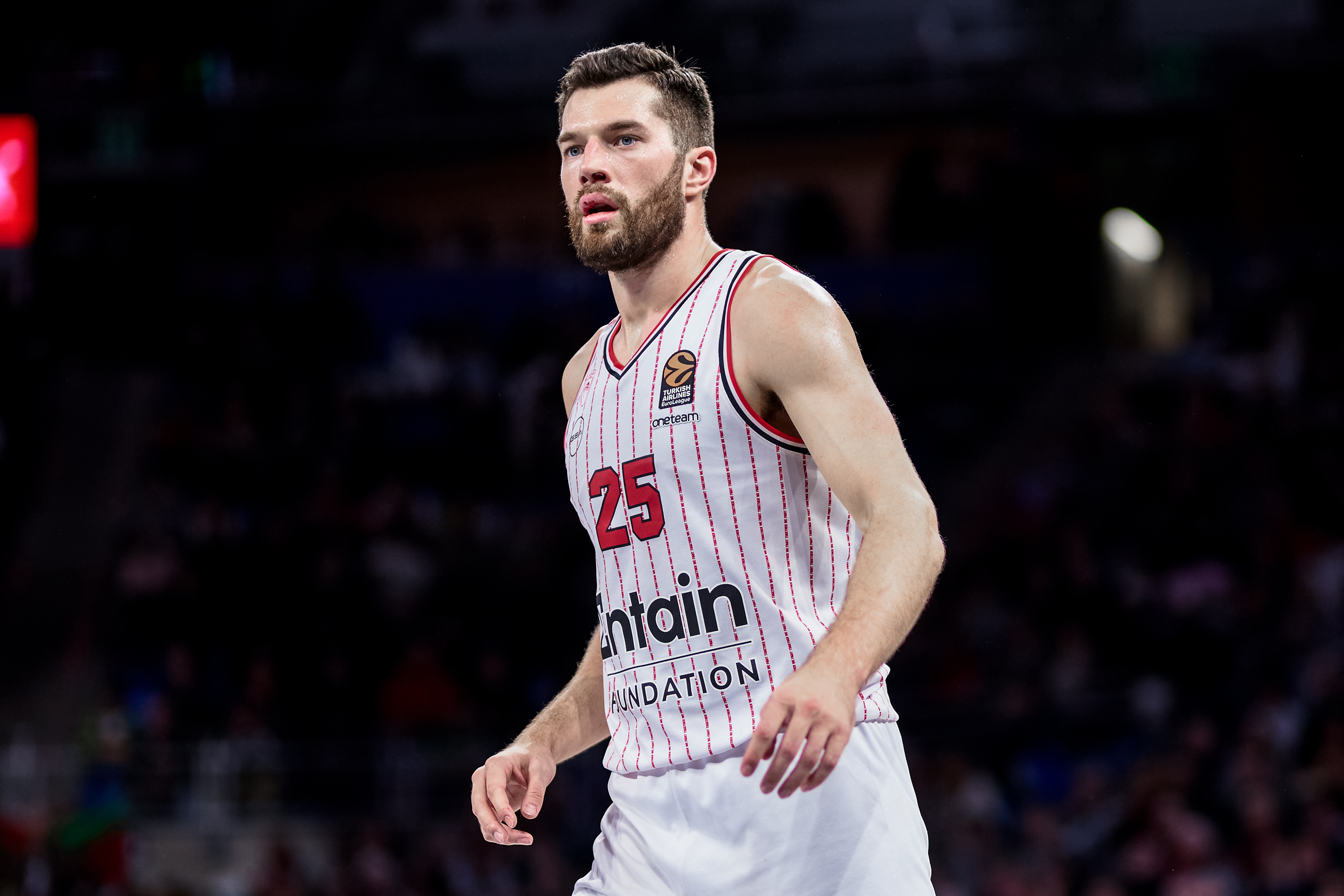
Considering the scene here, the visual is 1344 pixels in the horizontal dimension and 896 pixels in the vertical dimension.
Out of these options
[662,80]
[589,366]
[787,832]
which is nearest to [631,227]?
[662,80]

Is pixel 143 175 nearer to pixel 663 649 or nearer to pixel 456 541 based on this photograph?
pixel 456 541

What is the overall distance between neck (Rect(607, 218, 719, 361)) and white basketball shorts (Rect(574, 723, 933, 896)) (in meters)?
0.98

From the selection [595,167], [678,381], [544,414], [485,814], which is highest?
[544,414]

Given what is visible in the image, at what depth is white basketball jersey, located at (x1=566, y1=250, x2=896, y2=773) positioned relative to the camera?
327 cm

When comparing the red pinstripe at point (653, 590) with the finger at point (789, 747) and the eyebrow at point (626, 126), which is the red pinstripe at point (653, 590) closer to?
the eyebrow at point (626, 126)

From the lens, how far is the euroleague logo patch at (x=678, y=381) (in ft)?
11.0

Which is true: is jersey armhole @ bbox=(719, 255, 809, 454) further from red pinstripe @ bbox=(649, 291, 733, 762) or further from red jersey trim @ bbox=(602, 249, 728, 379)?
red jersey trim @ bbox=(602, 249, 728, 379)

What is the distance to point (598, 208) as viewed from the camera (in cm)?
347

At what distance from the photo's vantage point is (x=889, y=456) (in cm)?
302

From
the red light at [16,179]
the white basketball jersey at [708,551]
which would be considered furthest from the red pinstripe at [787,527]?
the red light at [16,179]

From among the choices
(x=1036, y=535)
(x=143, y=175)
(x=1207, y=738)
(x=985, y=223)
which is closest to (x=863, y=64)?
(x=985, y=223)

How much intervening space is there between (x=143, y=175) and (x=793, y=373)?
18489 mm

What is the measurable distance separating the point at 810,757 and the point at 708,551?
2.63 ft

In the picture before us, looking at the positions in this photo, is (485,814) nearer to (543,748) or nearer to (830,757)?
(543,748)
